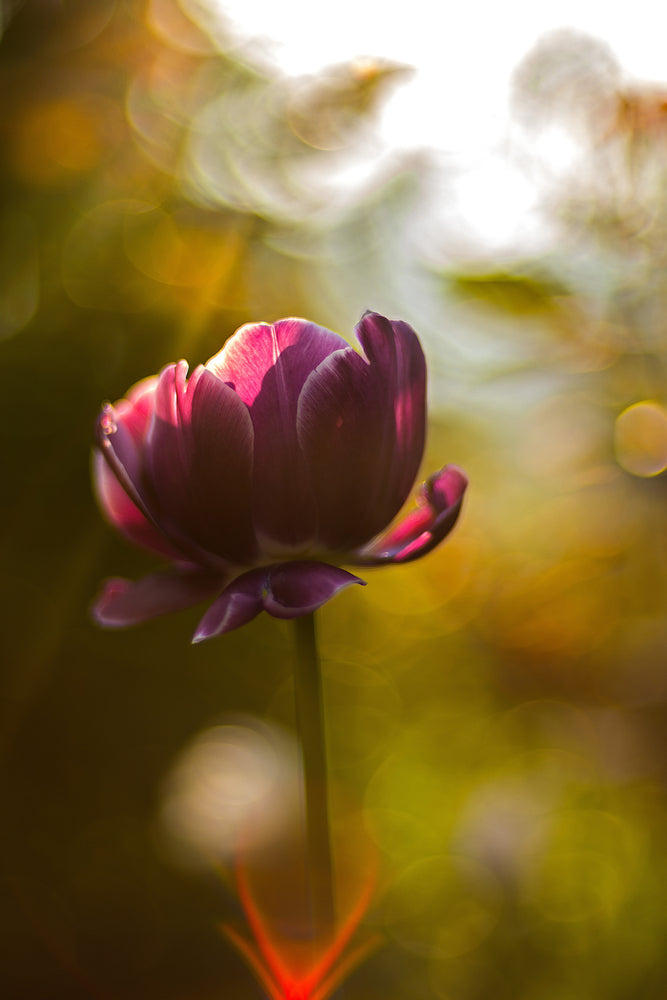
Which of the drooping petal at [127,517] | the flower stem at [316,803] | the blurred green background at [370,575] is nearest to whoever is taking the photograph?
the flower stem at [316,803]

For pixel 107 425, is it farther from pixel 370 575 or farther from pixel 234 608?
pixel 370 575

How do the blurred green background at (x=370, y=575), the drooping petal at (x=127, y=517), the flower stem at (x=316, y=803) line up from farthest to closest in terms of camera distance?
the blurred green background at (x=370, y=575) → the drooping petal at (x=127, y=517) → the flower stem at (x=316, y=803)

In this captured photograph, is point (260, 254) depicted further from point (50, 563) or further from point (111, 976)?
point (111, 976)

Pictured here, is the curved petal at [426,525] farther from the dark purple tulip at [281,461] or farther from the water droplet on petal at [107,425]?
the water droplet on petal at [107,425]

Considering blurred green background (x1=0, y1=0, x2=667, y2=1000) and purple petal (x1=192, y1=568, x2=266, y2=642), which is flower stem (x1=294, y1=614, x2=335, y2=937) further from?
blurred green background (x1=0, y1=0, x2=667, y2=1000)

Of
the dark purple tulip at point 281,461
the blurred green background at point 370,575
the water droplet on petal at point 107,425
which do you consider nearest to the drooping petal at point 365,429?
the dark purple tulip at point 281,461

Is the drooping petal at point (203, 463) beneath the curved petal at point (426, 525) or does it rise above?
above

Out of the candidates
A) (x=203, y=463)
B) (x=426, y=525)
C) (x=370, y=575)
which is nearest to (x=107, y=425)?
(x=203, y=463)
